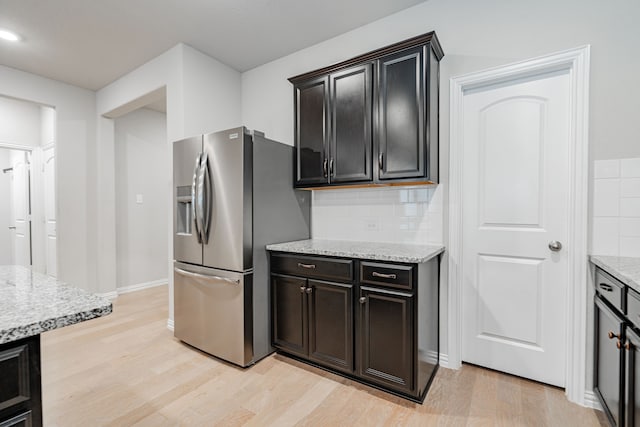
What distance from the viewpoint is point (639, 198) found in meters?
1.76

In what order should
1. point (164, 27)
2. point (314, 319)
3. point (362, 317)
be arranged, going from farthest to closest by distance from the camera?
point (164, 27) → point (314, 319) → point (362, 317)

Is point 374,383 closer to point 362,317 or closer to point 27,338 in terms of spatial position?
point 362,317

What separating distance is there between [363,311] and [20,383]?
163cm

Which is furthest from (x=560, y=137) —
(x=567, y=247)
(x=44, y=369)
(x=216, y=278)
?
(x=44, y=369)

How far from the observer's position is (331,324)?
7.16ft

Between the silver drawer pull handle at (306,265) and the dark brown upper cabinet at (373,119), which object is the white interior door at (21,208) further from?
the silver drawer pull handle at (306,265)

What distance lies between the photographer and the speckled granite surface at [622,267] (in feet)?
4.27

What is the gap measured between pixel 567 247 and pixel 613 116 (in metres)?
0.81

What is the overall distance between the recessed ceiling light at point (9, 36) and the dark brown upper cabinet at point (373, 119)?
269 centimetres

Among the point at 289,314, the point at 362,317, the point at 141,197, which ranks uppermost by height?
the point at 141,197

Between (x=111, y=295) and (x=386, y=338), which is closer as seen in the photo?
(x=386, y=338)

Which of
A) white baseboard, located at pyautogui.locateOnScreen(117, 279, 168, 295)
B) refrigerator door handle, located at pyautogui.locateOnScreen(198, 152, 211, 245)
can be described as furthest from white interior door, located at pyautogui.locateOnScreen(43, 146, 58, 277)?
refrigerator door handle, located at pyautogui.locateOnScreen(198, 152, 211, 245)

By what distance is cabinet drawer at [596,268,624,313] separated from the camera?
1449 millimetres

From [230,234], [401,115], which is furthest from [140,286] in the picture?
[401,115]
